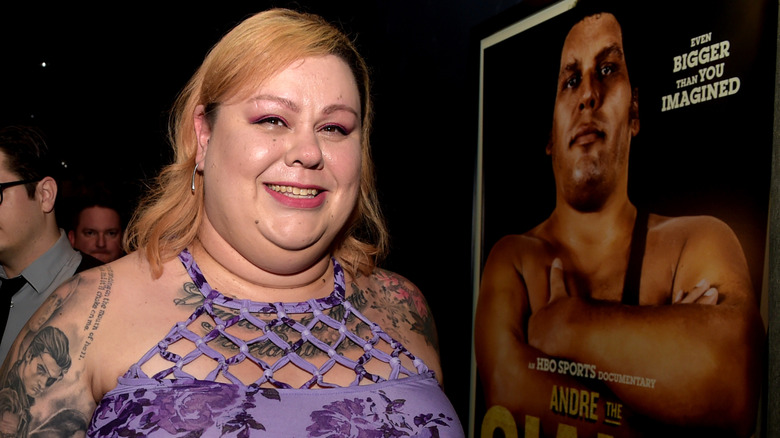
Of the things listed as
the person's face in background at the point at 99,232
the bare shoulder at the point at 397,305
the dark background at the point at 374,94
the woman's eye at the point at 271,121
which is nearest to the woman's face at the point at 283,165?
the woman's eye at the point at 271,121

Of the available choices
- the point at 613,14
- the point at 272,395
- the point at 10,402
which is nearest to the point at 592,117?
the point at 613,14

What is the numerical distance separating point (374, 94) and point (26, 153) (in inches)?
49.5

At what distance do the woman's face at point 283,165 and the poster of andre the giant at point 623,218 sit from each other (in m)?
0.74

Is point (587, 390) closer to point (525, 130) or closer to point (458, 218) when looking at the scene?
point (525, 130)

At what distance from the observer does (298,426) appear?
1.18 m

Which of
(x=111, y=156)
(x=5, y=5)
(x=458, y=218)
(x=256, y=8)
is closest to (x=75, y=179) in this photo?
(x=111, y=156)

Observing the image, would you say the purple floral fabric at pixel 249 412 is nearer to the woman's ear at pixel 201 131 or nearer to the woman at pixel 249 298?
the woman at pixel 249 298

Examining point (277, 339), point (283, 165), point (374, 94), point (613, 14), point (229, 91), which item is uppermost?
point (613, 14)

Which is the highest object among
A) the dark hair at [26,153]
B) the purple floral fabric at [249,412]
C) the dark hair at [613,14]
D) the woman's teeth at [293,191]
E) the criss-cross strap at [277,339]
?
the dark hair at [613,14]

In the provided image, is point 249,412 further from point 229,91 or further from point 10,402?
point 229,91

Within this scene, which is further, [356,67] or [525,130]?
[525,130]

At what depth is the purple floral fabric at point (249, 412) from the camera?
1138mm

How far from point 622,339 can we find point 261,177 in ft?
3.25

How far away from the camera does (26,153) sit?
2.33m
